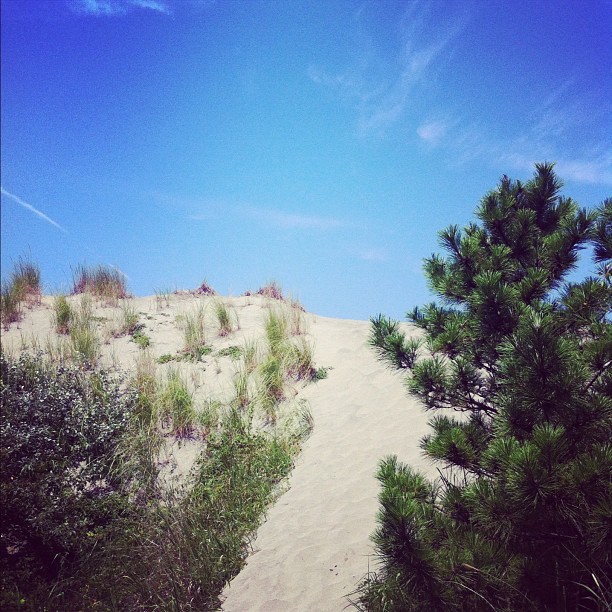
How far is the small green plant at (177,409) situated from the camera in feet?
26.9

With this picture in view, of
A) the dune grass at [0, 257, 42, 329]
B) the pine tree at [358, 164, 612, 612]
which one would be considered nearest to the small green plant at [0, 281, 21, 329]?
the dune grass at [0, 257, 42, 329]

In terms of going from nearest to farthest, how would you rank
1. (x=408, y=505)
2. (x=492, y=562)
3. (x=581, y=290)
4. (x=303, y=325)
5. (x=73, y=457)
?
(x=408, y=505) < (x=492, y=562) < (x=581, y=290) < (x=73, y=457) < (x=303, y=325)

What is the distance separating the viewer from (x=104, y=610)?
4676 millimetres

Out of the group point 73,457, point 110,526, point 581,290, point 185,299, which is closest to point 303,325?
point 185,299

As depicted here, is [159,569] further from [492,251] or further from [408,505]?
[492,251]

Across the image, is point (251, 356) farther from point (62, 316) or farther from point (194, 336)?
point (62, 316)

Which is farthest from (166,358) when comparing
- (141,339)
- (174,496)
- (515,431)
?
(515,431)

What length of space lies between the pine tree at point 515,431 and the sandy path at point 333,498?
89 cm

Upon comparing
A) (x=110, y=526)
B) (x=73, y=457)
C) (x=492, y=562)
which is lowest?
(x=492, y=562)

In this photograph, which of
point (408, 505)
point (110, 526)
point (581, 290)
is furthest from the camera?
point (110, 526)

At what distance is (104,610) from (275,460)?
2934 millimetres

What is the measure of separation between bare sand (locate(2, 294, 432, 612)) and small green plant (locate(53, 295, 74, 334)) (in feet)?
0.87

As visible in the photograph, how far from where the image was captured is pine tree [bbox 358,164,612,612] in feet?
8.36

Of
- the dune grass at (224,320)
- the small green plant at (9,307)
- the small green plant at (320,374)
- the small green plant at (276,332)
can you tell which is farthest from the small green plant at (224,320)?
the small green plant at (9,307)
